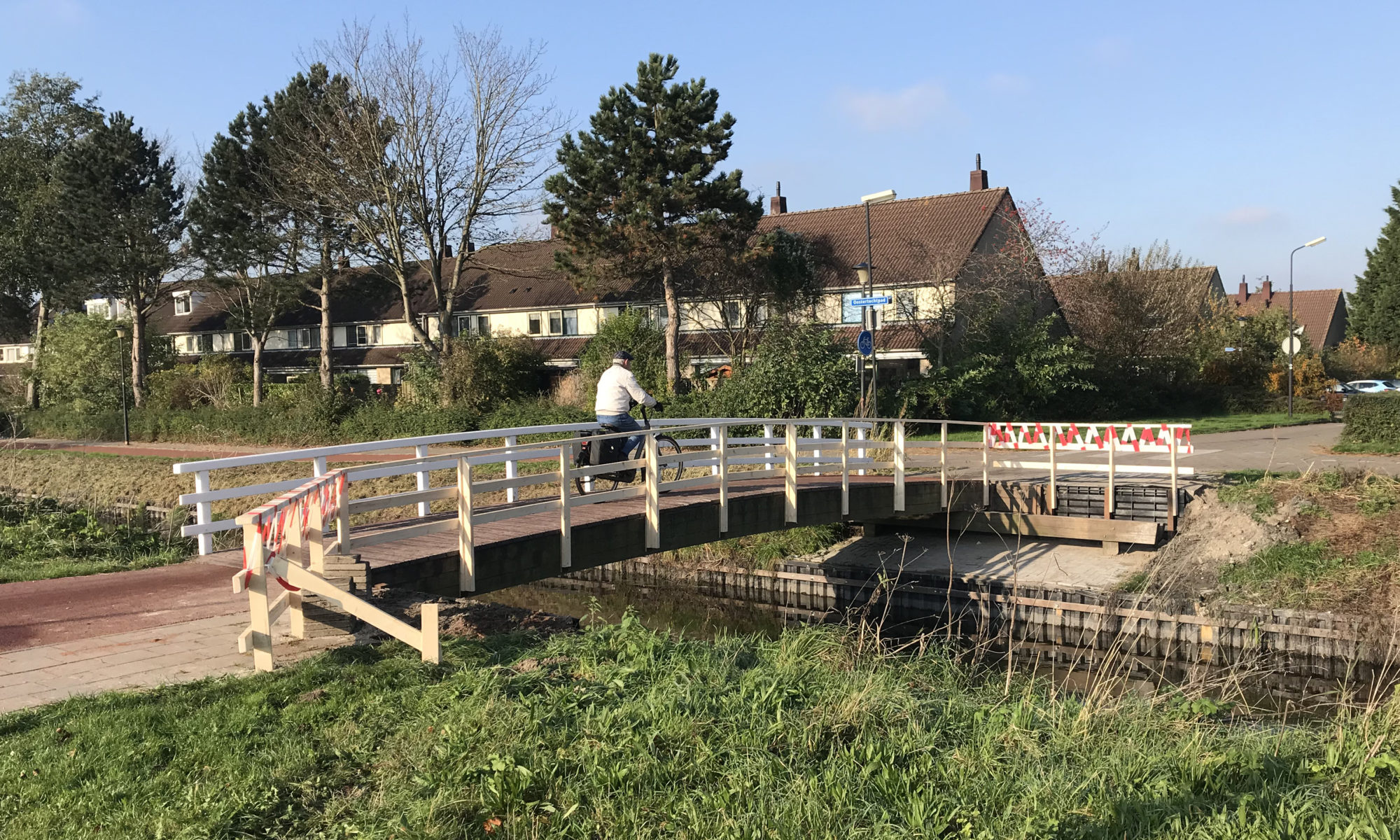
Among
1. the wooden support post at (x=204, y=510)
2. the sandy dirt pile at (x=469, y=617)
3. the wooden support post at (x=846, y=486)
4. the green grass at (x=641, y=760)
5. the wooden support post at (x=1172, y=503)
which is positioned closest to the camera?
the green grass at (x=641, y=760)

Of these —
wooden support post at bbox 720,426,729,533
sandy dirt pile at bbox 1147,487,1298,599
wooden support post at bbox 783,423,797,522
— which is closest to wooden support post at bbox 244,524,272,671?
wooden support post at bbox 720,426,729,533

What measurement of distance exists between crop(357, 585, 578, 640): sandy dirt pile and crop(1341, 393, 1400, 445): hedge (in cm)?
2128

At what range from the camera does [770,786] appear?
4.84 meters

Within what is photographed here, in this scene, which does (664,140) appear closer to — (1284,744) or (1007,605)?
(1007,605)

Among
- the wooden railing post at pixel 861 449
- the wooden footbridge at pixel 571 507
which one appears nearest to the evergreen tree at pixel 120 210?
the wooden footbridge at pixel 571 507

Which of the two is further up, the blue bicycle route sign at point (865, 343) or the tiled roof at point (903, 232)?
the tiled roof at point (903, 232)

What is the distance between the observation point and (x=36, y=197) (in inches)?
1779

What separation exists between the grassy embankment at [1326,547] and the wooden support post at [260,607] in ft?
39.8

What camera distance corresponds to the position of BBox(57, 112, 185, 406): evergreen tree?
38.7 metres

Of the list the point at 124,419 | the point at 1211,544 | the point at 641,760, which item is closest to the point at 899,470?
the point at 1211,544

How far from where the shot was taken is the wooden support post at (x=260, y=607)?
612 centimetres

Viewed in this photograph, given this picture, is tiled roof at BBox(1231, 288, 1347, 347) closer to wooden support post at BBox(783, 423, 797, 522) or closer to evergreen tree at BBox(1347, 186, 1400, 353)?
evergreen tree at BBox(1347, 186, 1400, 353)

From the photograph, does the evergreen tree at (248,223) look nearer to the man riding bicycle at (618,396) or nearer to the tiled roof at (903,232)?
the tiled roof at (903,232)

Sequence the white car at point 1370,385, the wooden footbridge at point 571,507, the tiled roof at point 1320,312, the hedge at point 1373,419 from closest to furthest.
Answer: the wooden footbridge at point 571,507 < the hedge at point 1373,419 < the white car at point 1370,385 < the tiled roof at point 1320,312
